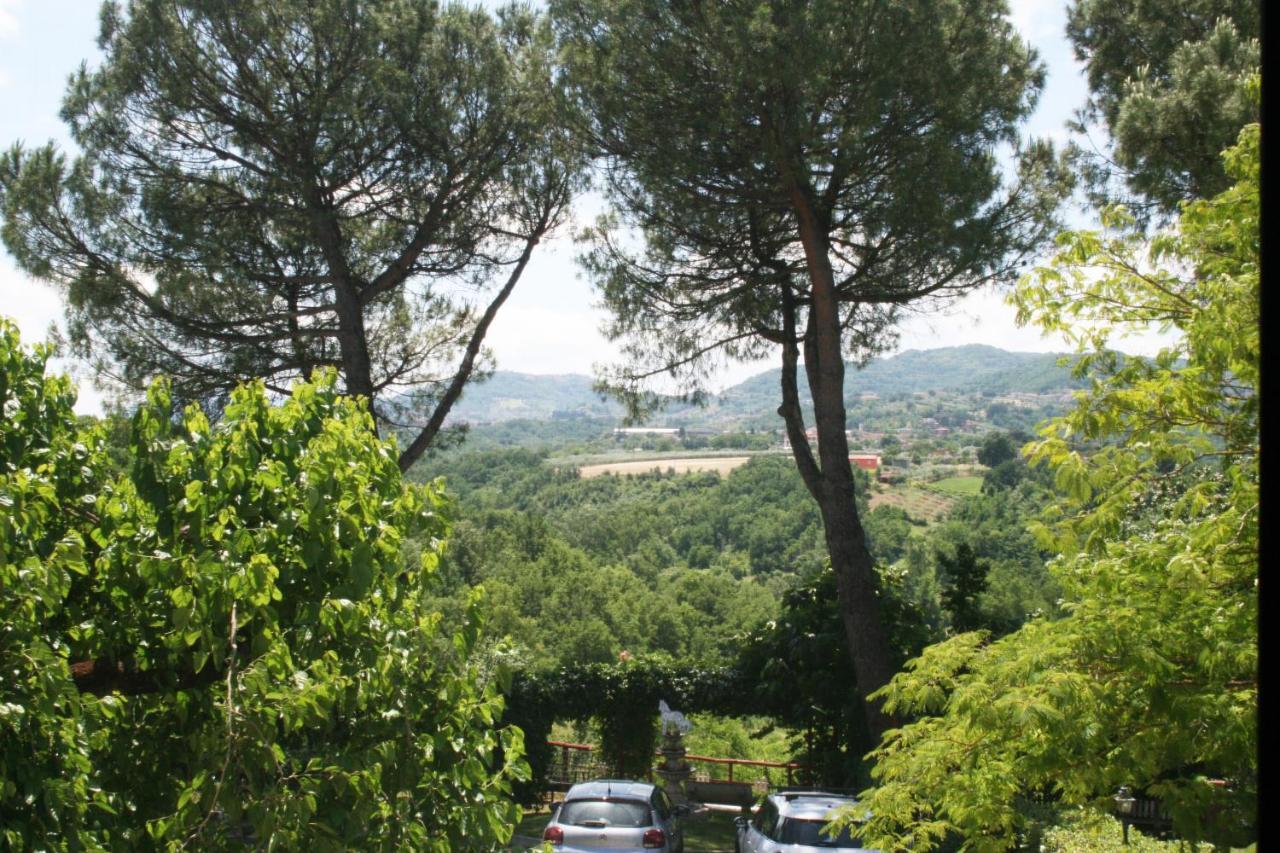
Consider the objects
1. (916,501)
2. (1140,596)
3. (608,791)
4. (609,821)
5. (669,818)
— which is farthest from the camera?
(916,501)

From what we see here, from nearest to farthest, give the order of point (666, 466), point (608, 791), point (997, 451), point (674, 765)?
point (608, 791)
point (674, 765)
point (997, 451)
point (666, 466)

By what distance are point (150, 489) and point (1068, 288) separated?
4087mm

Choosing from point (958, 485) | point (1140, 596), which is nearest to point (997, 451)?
point (958, 485)

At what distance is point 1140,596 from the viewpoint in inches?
168

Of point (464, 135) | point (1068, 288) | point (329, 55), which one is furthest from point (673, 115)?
point (1068, 288)

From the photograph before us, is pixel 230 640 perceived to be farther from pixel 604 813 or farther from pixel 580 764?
pixel 580 764

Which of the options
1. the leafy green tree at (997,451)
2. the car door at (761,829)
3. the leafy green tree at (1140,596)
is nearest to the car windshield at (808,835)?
the car door at (761,829)

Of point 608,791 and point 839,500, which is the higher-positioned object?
point 839,500

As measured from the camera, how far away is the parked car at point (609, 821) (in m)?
9.27

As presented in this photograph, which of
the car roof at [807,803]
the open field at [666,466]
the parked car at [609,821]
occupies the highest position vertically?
the open field at [666,466]

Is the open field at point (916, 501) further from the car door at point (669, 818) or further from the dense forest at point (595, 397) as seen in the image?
the car door at point (669, 818)

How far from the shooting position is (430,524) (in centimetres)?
423

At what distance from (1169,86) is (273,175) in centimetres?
988

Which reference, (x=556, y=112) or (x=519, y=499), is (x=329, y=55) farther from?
(x=519, y=499)
